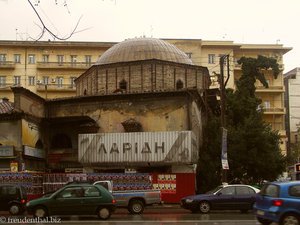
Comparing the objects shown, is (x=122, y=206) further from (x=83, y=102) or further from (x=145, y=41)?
(x=145, y=41)

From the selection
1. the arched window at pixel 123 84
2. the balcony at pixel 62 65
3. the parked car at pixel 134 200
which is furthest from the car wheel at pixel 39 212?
the balcony at pixel 62 65

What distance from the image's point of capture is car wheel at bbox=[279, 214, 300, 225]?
13586 millimetres

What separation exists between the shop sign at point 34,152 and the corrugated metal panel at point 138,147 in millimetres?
3254

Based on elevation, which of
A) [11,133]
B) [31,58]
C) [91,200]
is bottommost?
[91,200]

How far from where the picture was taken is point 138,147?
29250 mm

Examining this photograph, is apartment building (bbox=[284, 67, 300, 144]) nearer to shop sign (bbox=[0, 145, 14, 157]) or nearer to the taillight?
shop sign (bbox=[0, 145, 14, 157])

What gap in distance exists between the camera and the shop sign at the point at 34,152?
29922 mm

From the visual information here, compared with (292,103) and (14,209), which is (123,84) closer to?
(14,209)

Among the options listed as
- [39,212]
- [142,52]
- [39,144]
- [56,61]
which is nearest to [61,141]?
[39,144]

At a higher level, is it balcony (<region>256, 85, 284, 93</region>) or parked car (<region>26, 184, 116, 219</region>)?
balcony (<region>256, 85, 284, 93</region>)

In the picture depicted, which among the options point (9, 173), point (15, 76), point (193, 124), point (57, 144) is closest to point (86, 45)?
point (15, 76)

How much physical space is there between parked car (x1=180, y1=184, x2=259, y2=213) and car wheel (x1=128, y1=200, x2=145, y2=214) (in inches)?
82.7

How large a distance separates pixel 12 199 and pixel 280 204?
42.6 feet

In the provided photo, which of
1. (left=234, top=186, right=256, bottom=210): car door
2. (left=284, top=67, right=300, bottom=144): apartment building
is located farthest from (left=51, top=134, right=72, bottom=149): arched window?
(left=284, top=67, right=300, bottom=144): apartment building
